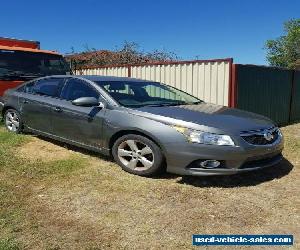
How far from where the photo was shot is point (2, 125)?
357 inches

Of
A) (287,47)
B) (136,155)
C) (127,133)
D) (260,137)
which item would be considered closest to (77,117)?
(127,133)

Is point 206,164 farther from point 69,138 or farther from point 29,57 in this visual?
point 29,57

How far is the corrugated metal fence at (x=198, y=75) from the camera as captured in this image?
9664 mm

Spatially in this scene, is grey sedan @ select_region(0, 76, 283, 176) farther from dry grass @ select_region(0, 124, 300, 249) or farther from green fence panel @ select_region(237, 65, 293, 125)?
green fence panel @ select_region(237, 65, 293, 125)

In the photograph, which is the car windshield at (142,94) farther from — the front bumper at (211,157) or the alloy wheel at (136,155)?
the front bumper at (211,157)

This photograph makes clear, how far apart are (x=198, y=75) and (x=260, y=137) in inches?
192

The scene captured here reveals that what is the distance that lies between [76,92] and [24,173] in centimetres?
168

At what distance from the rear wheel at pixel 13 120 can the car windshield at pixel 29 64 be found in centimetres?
119

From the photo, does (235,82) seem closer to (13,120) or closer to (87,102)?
(87,102)

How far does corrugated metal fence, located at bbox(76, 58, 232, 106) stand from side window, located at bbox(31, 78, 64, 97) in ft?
13.5

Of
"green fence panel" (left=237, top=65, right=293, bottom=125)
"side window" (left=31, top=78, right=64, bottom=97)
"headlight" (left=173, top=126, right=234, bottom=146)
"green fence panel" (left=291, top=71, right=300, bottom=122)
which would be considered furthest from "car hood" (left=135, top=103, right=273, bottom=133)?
"green fence panel" (left=291, top=71, right=300, bottom=122)

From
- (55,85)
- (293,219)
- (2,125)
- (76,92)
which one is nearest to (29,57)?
(2,125)

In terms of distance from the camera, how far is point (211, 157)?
519cm

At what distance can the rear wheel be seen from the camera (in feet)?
26.3
